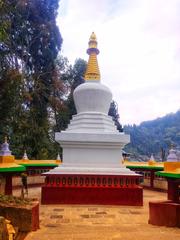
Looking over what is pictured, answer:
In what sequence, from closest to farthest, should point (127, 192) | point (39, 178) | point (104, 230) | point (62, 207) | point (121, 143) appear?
point (104, 230) → point (62, 207) → point (127, 192) → point (121, 143) → point (39, 178)

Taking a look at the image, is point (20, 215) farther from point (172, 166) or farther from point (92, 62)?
point (92, 62)

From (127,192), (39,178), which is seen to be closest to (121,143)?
(127,192)

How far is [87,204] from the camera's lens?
37.4 feet

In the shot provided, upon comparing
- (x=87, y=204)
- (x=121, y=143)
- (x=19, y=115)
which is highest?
(x=19, y=115)

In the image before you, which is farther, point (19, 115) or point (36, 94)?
point (36, 94)

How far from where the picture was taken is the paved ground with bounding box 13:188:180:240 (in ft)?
21.4

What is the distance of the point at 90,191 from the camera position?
11.6m

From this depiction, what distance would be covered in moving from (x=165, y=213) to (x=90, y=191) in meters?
4.33

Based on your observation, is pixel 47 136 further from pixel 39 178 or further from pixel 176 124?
pixel 176 124

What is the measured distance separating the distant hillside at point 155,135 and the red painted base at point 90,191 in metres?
51.9

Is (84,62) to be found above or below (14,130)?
above

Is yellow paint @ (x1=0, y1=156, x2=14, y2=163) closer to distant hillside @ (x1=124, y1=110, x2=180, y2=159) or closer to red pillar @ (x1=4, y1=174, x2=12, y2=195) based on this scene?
red pillar @ (x1=4, y1=174, x2=12, y2=195)

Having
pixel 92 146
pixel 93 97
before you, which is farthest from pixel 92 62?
pixel 92 146

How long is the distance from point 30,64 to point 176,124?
278ft
